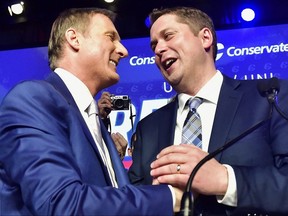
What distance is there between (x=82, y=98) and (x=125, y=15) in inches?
122

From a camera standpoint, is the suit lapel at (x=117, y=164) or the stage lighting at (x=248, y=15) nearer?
the suit lapel at (x=117, y=164)

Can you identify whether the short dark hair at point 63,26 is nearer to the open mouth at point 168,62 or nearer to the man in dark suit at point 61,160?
the man in dark suit at point 61,160

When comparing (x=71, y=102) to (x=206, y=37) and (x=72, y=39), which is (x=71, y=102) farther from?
(x=206, y=37)

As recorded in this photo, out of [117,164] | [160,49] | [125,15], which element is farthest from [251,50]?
[117,164]

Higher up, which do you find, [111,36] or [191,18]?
[191,18]

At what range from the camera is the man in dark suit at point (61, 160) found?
168cm

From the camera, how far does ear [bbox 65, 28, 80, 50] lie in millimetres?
2320

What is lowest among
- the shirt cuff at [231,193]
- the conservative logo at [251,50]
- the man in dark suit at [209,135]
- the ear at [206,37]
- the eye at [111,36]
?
the shirt cuff at [231,193]

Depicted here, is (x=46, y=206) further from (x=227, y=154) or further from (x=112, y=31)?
(x=112, y=31)

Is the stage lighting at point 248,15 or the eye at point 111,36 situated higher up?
the stage lighting at point 248,15

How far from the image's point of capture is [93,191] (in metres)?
1.72

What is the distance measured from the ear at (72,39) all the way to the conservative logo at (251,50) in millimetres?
2416

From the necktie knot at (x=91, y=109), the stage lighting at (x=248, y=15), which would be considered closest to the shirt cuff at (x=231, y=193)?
the necktie knot at (x=91, y=109)

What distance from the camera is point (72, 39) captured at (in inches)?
91.6
